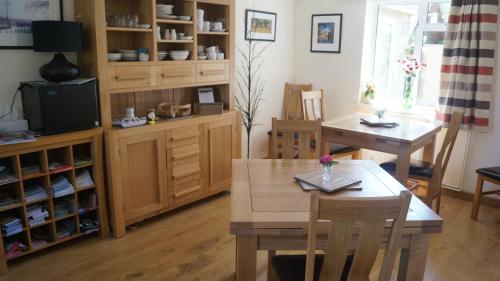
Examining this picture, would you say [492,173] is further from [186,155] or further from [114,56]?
[114,56]

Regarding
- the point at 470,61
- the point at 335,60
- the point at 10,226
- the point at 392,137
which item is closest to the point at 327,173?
the point at 392,137

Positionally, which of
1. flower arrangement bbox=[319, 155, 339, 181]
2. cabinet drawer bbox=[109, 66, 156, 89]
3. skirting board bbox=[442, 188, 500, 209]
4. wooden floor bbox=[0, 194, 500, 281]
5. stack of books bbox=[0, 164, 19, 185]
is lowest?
wooden floor bbox=[0, 194, 500, 281]

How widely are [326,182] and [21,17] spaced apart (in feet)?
7.50

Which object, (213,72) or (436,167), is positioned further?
(213,72)

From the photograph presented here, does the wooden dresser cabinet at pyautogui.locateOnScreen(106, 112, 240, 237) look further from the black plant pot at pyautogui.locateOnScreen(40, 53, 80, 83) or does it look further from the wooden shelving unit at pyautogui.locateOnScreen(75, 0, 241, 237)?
the black plant pot at pyautogui.locateOnScreen(40, 53, 80, 83)

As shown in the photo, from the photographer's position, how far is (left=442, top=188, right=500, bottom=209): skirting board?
3740 mm

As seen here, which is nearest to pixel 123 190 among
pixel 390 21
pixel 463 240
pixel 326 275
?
pixel 326 275

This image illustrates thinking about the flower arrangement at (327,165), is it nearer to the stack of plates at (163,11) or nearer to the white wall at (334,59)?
the stack of plates at (163,11)

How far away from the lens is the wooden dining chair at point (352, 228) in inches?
53.6

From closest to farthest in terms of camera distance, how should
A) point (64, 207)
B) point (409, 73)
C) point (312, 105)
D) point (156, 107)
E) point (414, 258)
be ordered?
1. point (414, 258)
2. point (64, 207)
3. point (156, 107)
4. point (409, 73)
5. point (312, 105)

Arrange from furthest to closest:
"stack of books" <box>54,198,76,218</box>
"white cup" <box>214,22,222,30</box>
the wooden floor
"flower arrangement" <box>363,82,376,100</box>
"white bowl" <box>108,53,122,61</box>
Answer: "flower arrangement" <box>363,82,376,100</box>
"white cup" <box>214,22,222,30</box>
"white bowl" <box>108,53,122,61</box>
"stack of books" <box>54,198,76,218</box>
the wooden floor

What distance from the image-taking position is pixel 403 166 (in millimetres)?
3127

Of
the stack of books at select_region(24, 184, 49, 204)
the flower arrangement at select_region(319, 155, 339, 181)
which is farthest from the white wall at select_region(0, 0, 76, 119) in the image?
the flower arrangement at select_region(319, 155, 339, 181)

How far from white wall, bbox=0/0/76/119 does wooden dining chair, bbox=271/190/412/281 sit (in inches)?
92.5
